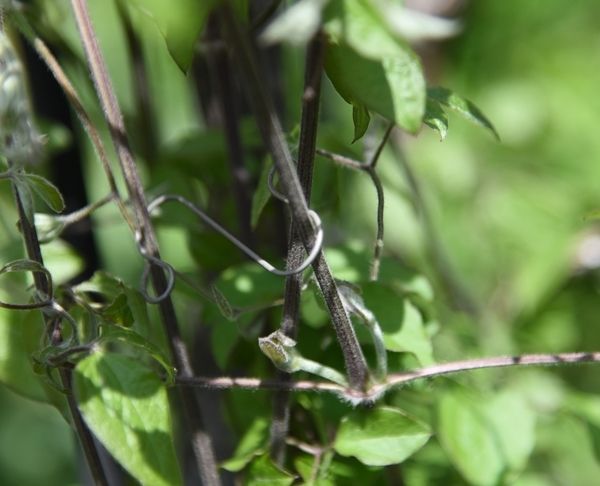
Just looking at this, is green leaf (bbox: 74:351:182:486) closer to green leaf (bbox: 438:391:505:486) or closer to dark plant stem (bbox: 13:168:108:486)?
dark plant stem (bbox: 13:168:108:486)

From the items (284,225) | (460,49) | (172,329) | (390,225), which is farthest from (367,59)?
(460,49)

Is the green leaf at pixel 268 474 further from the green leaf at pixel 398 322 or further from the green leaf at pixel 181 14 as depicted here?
the green leaf at pixel 181 14

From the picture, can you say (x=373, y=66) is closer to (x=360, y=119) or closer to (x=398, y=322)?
(x=360, y=119)

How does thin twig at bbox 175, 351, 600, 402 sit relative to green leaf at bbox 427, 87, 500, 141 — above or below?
below

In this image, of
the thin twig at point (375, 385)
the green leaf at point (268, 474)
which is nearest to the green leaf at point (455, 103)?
the thin twig at point (375, 385)

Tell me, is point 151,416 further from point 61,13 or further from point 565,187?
point 565,187

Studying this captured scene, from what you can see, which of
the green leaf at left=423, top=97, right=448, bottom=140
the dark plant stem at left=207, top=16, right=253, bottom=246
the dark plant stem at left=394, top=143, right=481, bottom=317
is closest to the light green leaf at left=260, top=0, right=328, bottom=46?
the green leaf at left=423, top=97, right=448, bottom=140

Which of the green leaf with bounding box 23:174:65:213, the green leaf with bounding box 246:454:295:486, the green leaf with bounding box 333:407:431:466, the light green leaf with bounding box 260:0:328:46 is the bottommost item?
the green leaf with bounding box 246:454:295:486
